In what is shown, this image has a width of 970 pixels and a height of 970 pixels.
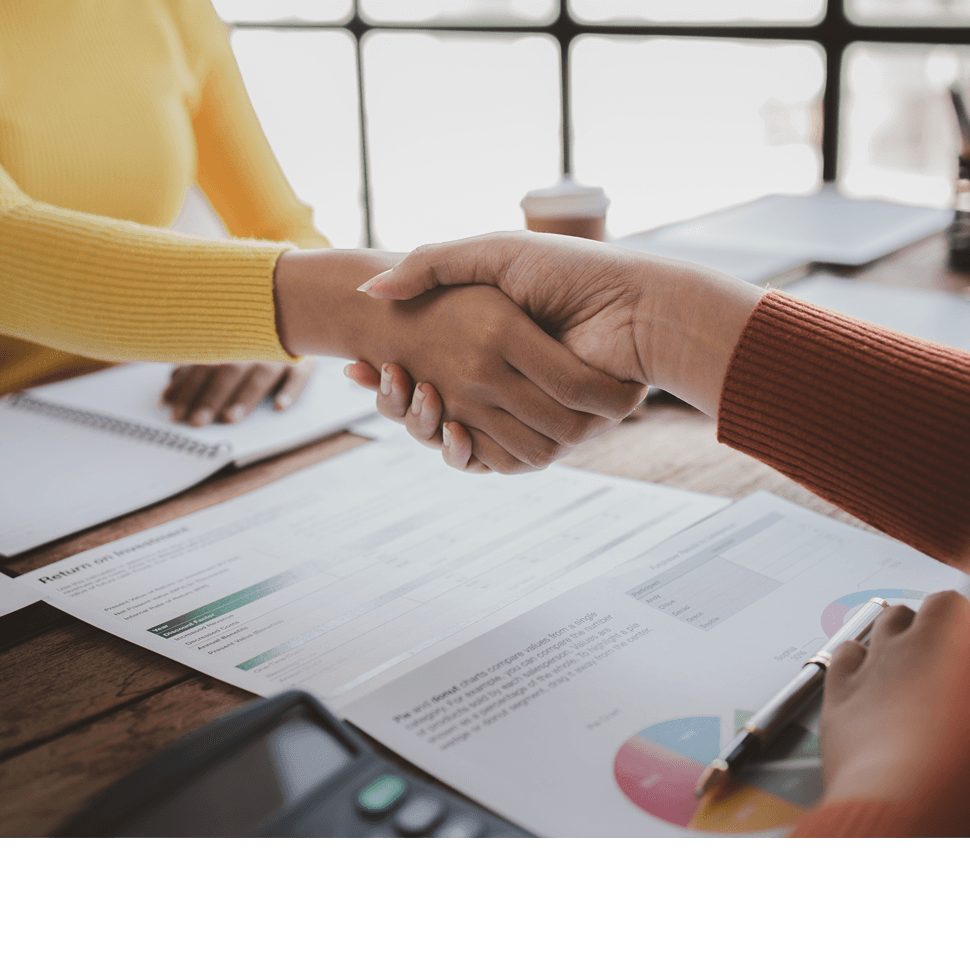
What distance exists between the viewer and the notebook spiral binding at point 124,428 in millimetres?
898

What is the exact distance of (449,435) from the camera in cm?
82

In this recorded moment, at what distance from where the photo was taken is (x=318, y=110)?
12.0 ft

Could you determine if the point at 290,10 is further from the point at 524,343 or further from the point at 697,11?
the point at 524,343

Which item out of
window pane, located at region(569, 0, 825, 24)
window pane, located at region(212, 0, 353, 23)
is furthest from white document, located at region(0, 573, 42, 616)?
window pane, located at region(212, 0, 353, 23)

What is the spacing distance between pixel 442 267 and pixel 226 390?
1.05 feet

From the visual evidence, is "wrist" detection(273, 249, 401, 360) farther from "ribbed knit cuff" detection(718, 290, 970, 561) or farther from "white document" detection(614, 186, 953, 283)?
"white document" detection(614, 186, 953, 283)

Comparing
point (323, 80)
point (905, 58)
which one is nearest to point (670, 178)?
point (905, 58)

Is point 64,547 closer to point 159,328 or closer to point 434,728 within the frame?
point 159,328

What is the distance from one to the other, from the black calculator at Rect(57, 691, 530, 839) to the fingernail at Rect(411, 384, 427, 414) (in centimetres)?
39

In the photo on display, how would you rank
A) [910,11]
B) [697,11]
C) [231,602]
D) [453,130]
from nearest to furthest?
[231,602] < [910,11] < [697,11] < [453,130]

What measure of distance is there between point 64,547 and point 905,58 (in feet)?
6.92

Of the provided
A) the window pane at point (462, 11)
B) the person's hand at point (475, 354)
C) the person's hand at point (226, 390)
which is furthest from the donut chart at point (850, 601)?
the window pane at point (462, 11)

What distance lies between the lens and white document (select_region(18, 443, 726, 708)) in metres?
0.60

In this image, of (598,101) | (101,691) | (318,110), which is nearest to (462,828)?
(101,691)
